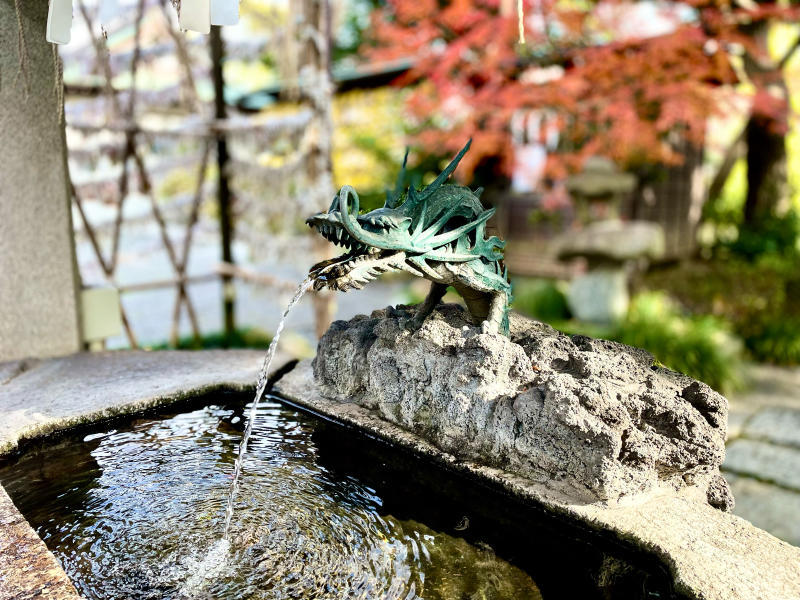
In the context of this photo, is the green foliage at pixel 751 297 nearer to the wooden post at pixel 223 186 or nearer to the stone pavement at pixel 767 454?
the stone pavement at pixel 767 454

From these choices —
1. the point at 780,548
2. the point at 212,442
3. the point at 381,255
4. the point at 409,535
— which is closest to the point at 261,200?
the point at 212,442

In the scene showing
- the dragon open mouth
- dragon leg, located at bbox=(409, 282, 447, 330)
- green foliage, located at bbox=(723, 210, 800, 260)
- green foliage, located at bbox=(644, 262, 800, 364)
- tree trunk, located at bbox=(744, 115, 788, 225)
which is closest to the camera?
the dragon open mouth

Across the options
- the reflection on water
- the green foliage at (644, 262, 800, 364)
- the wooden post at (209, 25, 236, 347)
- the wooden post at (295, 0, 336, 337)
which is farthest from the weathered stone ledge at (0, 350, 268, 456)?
the green foliage at (644, 262, 800, 364)

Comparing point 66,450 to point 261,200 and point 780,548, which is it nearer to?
point 780,548

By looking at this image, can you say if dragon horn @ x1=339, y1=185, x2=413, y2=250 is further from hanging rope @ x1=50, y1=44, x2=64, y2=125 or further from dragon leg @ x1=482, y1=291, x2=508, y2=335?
hanging rope @ x1=50, y1=44, x2=64, y2=125

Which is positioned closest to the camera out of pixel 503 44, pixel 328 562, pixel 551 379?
pixel 328 562

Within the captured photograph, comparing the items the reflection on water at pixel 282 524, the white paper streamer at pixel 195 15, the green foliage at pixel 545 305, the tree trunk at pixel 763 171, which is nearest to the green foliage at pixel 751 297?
the tree trunk at pixel 763 171
